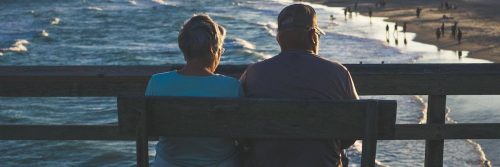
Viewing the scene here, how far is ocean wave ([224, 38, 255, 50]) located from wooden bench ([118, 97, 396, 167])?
31397 millimetres

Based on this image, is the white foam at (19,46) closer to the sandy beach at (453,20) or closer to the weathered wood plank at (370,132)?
the sandy beach at (453,20)

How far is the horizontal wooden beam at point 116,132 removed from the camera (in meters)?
3.56

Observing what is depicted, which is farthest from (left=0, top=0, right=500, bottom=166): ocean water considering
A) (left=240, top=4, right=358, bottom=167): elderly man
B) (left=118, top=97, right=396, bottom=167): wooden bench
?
(left=118, top=97, right=396, bottom=167): wooden bench

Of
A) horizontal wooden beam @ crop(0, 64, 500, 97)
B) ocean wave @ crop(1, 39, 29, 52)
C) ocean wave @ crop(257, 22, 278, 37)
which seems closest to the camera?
horizontal wooden beam @ crop(0, 64, 500, 97)

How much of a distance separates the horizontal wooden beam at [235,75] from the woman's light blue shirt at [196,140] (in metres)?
0.45

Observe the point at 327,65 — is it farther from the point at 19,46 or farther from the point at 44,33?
the point at 44,33

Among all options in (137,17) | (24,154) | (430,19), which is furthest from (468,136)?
(137,17)

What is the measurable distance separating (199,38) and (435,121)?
1349 mm

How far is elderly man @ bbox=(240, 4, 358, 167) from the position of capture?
3008 millimetres

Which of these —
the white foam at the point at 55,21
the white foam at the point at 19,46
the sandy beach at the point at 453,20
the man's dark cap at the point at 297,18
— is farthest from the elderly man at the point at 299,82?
the white foam at the point at 55,21

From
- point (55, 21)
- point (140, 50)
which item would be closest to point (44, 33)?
point (55, 21)

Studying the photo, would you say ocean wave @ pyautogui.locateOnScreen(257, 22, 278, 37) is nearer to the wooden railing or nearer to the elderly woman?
the wooden railing

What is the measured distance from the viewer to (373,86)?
11.6ft

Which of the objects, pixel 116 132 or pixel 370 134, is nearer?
pixel 370 134
